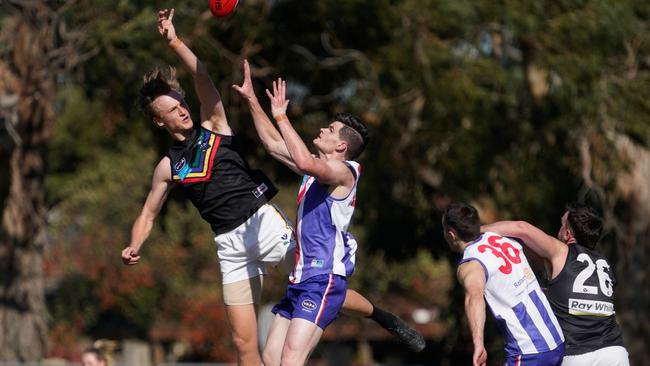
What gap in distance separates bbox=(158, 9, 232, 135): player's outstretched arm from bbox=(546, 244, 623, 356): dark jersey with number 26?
257 cm

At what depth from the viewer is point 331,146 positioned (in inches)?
305

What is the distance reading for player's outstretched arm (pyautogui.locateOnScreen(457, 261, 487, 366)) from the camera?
7254 mm

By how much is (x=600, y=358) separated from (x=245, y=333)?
247 centimetres

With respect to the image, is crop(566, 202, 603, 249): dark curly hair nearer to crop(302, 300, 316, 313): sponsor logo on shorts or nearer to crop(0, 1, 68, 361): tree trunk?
crop(302, 300, 316, 313): sponsor logo on shorts

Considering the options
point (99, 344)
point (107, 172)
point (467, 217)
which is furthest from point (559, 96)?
point (107, 172)

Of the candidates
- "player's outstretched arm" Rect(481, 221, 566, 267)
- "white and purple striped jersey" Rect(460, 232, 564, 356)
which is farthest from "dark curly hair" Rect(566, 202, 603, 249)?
"white and purple striped jersey" Rect(460, 232, 564, 356)

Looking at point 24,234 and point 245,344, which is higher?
point 245,344

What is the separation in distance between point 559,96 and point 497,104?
126 cm

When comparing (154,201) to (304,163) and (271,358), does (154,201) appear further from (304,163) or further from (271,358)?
(304,163)

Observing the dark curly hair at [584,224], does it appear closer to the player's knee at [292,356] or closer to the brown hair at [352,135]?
the brown hair at [352,135]

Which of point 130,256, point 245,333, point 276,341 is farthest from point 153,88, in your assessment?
point 276,341

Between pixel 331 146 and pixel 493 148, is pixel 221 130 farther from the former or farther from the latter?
pixel 493 148

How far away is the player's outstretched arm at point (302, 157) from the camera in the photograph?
7086 mm

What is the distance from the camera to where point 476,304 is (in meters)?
7.34
